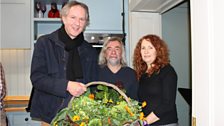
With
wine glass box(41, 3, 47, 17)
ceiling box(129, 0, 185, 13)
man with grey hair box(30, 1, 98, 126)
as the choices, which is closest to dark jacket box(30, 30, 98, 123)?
man with grey hair box(30, 1, 98, 126)

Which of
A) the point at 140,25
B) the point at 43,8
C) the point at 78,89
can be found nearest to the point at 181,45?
the point at 140,25

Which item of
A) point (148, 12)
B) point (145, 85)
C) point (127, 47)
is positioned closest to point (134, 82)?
point (145, 85)

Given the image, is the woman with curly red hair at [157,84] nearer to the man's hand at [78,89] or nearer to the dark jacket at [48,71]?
the dark jacket at [48,71]

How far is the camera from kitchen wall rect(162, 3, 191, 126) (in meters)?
3.55

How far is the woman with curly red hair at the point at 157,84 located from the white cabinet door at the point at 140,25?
1092mm

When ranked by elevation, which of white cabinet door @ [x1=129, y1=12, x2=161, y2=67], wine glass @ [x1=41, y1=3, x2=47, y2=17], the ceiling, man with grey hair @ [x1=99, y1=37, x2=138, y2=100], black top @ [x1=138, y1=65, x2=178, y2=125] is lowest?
black top @ [x1=138, y1=65, x2=178, y2=125]

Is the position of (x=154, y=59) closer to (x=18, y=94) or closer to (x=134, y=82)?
(x=134, y=82)

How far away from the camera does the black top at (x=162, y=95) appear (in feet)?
5.96

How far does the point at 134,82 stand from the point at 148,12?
1.36m

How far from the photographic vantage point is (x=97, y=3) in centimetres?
320

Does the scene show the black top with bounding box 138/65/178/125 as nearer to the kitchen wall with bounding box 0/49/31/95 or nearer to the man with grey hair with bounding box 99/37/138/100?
the man with grey hair with bounding box 99/37/138/100

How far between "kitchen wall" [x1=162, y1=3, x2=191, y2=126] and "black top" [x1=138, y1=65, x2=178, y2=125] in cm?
171
